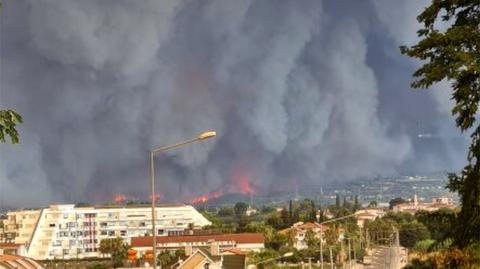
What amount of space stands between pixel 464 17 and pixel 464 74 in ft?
4.56

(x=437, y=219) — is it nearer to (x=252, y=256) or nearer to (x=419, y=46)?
(x=419, y=46)

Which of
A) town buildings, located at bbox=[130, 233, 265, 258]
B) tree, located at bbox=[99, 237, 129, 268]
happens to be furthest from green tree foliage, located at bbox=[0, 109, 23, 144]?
town buildings, located at bbox=[130, 233, 265, 258]

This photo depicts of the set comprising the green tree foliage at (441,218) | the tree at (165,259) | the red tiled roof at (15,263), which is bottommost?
the tree at (165,259)

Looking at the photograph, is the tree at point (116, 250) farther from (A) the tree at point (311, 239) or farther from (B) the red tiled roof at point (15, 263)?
(B) the red tiled roof at point (15, 263)

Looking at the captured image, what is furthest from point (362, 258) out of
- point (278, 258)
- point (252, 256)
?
point (252, 256)

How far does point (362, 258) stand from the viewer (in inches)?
5551

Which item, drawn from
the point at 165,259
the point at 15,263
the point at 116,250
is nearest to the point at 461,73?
the point at 15,263

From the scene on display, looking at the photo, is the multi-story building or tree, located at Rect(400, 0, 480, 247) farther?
the multi-story building

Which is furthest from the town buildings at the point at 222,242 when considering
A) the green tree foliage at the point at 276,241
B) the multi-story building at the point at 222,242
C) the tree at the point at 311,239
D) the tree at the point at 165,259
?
the tree at the point at 165,259

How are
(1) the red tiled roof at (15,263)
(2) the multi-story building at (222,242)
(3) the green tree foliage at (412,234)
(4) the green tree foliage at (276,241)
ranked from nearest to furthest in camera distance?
(1) the red tiled roof at (15,263)
(2) the multi-story building at (222,242)
(4) the green tree foliage at (276,241)
(3) the green tree foliage at (412,234)

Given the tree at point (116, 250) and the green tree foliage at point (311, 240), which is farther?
the green tree foliage at point (311, 240)

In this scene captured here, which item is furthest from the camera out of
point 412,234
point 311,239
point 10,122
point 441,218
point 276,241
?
point 412,234

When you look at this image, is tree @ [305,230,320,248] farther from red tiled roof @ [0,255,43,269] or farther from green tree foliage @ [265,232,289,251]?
red tiled roof @ [0,255,43,269]

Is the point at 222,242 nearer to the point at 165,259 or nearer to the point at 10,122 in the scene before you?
the point at 165,259
